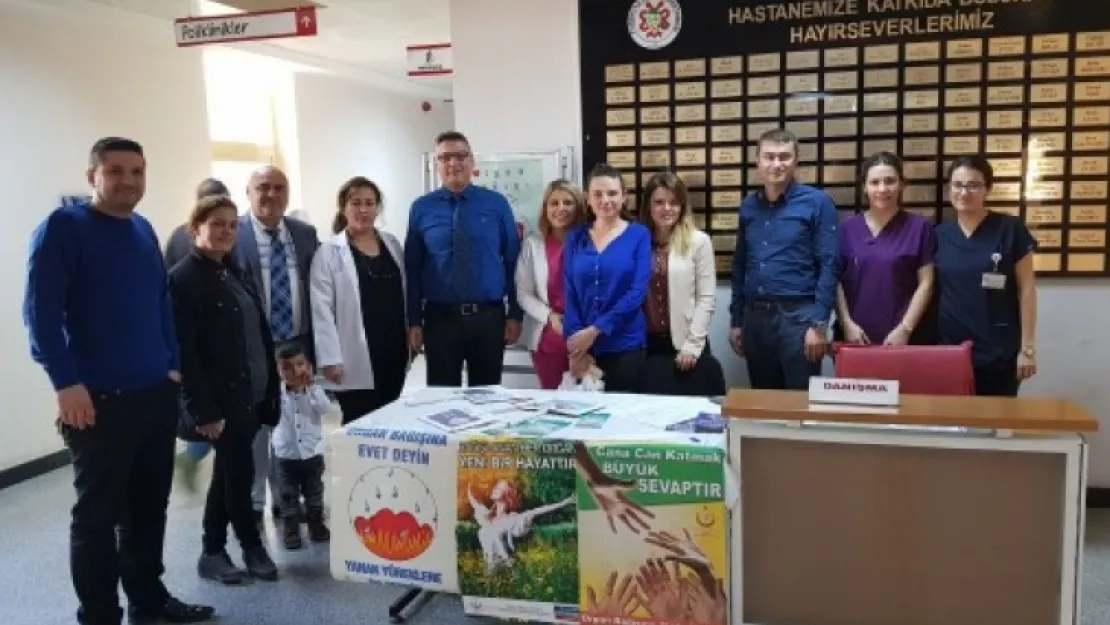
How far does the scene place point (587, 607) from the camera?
6.97 ft

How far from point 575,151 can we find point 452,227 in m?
0.85

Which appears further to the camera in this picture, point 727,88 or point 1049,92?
point 727,88

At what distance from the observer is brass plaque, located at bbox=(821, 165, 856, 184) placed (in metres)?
3.53

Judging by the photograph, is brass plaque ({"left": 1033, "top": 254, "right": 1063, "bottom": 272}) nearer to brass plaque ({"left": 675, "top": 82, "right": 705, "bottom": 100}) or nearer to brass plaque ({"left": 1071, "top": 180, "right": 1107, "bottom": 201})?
brass plaque ({"left": 1071, "top": 180, "right": 1107, "bottom": 201})

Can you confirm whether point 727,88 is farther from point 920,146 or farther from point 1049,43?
point 1049,43

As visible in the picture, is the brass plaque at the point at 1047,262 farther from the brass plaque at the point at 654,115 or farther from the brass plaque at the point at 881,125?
the brass plaque at the point at 654,115

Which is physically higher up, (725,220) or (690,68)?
(690,68)

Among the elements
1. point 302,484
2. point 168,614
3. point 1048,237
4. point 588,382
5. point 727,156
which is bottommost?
point 168,614

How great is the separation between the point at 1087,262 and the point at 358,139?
271 inches

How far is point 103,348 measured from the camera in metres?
2.37

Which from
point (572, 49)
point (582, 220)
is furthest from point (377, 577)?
point (572, 49)

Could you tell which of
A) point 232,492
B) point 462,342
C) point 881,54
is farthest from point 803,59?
point 232,492

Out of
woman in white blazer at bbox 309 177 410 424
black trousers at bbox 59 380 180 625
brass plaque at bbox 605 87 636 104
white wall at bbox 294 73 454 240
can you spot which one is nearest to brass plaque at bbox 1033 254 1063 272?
brass plaque at bbox 605 87 636 104

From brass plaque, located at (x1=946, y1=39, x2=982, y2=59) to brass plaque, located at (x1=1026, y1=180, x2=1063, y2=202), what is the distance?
1.85 ft
